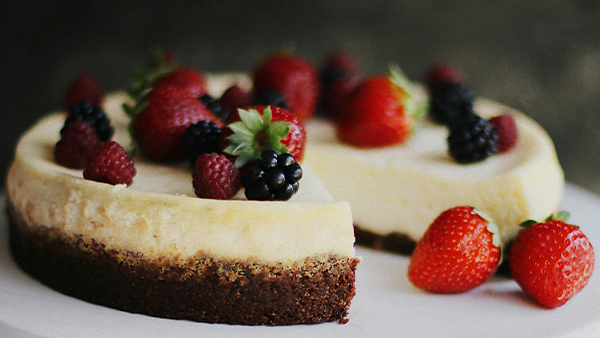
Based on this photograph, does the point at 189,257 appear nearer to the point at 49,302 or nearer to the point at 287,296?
the point at 287,296

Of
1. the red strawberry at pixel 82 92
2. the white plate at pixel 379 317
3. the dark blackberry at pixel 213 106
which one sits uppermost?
the dark blackberry at pixel 213 106

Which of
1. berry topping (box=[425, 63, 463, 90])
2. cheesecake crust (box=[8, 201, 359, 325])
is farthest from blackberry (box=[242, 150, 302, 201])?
berry topping (box=[425, 63, 463, 90])

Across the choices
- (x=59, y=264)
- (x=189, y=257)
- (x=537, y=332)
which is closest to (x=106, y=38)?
(x=59, y=264)

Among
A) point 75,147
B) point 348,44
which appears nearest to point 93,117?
point 75,147

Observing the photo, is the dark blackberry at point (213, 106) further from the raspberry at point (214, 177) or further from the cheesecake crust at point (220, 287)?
the cheesecake crust at point (220, 287)

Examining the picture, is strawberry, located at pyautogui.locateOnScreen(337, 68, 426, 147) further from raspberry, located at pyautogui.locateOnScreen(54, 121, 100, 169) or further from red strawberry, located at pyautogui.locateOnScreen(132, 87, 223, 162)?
raspberry, located at pyautogui.locateOnScreen(54, 121, 100, 169)

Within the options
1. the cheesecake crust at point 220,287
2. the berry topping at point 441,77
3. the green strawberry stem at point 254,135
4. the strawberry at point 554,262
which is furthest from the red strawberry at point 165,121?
the berry topping at point 441,77
